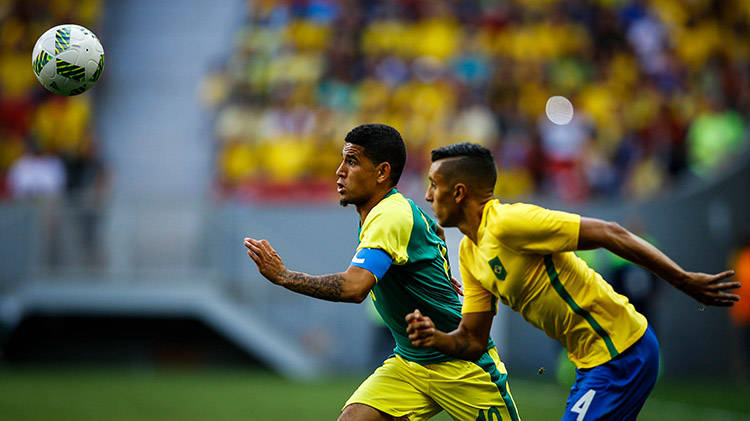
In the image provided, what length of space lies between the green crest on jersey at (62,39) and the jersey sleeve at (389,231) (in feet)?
8.42

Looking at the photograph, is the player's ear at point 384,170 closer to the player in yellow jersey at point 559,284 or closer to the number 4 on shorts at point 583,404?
the player in yellow jersey at point 559,284

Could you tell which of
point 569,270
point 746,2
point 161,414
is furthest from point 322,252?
point 569,270

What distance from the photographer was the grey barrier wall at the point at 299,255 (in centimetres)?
1473

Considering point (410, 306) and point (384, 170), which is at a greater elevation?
point (384, 170)

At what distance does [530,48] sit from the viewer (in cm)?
1769

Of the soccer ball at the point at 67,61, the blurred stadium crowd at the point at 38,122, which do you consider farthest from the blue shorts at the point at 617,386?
the blurred stadium crowd at the point at 38,122

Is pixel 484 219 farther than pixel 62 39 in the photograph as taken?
No

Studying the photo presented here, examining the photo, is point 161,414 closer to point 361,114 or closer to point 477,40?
point 361,114

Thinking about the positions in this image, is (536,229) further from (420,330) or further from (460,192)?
(420,330)

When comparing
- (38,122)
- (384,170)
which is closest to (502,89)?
(38,122)

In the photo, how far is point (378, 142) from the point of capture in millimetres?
5609

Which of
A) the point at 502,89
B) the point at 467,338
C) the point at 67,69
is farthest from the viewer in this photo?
the point at 502,89

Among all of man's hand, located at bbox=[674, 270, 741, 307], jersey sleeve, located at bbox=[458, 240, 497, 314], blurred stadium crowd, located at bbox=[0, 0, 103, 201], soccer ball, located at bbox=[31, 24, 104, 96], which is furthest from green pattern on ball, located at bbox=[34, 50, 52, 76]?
blurred stadium crowd, located at bbox=[0, 0, 103, 201]

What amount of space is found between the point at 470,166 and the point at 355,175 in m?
0.69
